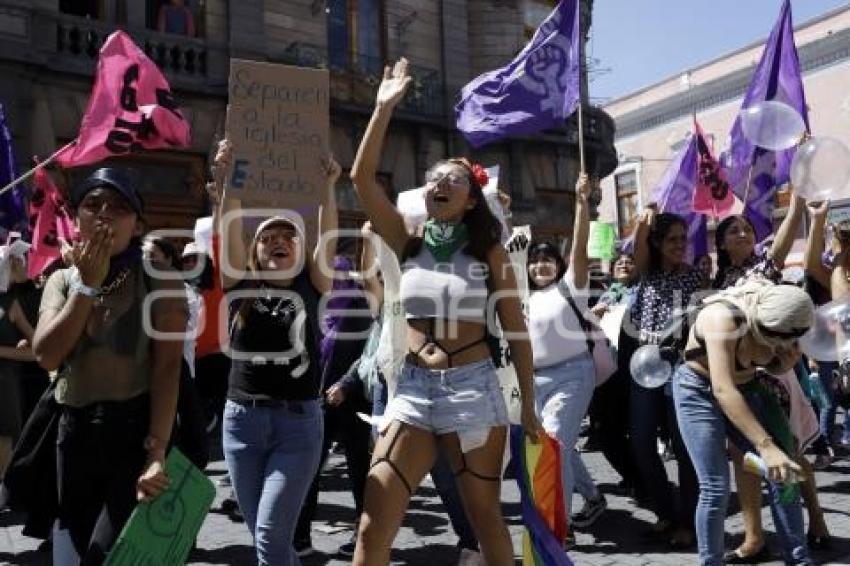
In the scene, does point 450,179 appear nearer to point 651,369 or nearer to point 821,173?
point 651,369

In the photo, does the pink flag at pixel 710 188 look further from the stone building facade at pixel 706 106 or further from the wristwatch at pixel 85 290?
the stone building facade at pixel 706 106

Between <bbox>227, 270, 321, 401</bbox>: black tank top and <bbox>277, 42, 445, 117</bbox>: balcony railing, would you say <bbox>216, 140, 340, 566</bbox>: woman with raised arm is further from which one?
<bbox>277, 42, 445, 117</bbox>: balcony railing

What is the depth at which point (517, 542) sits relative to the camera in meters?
5.15

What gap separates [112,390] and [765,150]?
5692 mm

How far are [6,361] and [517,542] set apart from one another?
354 centimetres

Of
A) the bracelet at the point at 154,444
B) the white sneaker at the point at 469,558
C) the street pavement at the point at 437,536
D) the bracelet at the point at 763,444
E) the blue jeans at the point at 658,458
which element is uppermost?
the bracelet at the point at 154,444

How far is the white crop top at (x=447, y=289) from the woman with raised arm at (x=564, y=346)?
1.49 metres

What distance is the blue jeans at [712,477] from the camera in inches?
140

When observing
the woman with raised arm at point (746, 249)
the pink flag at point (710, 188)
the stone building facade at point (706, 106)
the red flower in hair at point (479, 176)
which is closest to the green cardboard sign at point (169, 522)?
the red flower in hair at point (479, 176)

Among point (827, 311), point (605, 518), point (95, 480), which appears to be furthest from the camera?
point (605, 518)

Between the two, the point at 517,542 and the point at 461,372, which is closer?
the point at 461,372

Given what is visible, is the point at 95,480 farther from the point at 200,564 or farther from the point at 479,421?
the point at 200,564

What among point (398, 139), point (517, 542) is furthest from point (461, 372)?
Result: point (398, 139)

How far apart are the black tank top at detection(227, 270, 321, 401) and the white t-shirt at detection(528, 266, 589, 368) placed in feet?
5.56
